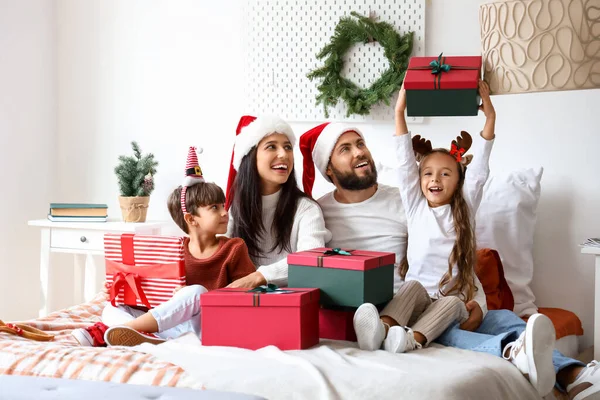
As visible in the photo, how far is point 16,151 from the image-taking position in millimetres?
3752

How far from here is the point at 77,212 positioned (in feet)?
11.4

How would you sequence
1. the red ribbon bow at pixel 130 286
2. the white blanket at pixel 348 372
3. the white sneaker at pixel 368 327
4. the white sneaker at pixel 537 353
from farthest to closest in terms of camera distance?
the red ribbon bow at pixel 130 286 → the white sneaker at pixel 368 327 → the white sneaker at pixel 537 353 → the white blanket at pixel 348 372

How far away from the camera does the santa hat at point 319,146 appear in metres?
2.82

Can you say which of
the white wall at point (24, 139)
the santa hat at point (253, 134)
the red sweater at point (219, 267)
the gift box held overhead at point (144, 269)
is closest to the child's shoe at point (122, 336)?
the gift box held overhead at point (144, 269)

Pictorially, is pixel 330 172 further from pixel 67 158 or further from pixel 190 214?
pixel 67 158

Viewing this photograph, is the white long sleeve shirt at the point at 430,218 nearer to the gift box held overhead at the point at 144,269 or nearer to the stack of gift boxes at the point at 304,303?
the stack of gift boxes at the point at 304,303

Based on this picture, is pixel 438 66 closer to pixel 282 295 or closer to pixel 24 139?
pixel 282 295

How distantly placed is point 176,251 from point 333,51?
1.27 m

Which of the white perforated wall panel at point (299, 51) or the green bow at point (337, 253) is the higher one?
the white perforated wall panel at point (299, 51)

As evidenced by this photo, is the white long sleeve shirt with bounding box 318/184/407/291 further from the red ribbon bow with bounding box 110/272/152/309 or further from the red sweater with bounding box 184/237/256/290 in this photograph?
the red ribbon bow with bounding box 110/272/152/309

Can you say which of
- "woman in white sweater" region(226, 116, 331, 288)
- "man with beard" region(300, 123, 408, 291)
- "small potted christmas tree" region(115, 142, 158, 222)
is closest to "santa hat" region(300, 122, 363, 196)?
"man with beard" region(300, 123, 408, 291)

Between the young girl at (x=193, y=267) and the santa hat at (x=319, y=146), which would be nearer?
the young girl at (x=193, y=267)

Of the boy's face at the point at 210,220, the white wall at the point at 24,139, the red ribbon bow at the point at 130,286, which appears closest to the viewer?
the red ribbon bow at the point at 130,286

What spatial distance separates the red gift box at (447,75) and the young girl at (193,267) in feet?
2.53
